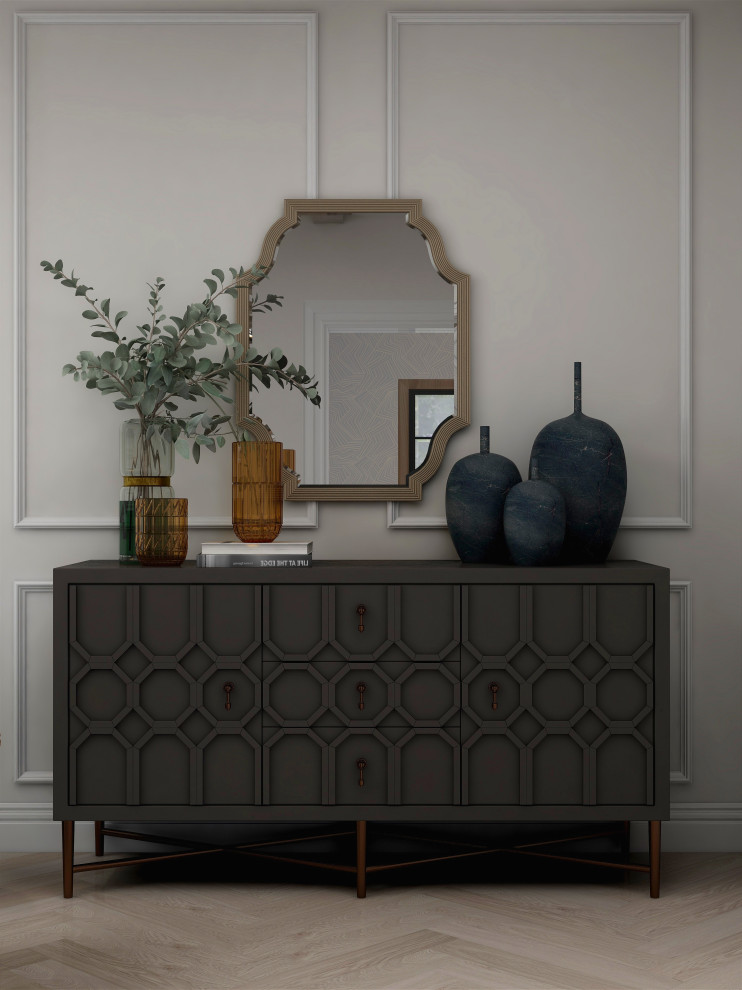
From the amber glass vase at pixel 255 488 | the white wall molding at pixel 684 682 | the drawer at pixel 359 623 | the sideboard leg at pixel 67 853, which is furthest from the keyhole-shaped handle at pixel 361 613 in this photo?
the white wall molding at pixel 684 682

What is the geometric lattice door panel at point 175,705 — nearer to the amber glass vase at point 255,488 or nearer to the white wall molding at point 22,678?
the amber glass vase at point 255,488

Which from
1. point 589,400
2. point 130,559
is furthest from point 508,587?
point 130,559

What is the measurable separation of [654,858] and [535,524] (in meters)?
0.93

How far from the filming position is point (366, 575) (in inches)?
88.6

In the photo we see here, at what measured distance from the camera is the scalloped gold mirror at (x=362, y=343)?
261cm

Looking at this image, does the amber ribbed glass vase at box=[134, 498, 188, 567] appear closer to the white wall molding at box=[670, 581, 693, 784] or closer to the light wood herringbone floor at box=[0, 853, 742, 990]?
the light wood herringbone floor at box=[0, 853, 742, 990]

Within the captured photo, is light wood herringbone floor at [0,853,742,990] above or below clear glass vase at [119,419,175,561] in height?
below

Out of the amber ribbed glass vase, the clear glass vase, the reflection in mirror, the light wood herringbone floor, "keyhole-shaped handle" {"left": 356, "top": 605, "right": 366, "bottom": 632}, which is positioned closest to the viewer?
the light wood herringbone floor

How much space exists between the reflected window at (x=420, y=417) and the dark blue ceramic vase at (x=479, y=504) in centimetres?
17

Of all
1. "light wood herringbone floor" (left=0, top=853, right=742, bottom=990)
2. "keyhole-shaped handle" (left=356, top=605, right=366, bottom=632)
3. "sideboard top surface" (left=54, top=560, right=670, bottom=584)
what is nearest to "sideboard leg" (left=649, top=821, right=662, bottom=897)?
"light wood herringbone floor" (left=0, top=853, right=742, bottom=990)

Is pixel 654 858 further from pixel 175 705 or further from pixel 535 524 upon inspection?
pixel 175 705

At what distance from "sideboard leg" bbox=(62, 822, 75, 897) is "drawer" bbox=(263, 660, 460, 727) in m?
0.60

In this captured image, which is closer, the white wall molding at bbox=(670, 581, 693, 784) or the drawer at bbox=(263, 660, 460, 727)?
the drawer at bbox=(263, 660, 460, 727)

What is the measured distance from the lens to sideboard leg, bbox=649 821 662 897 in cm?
228
